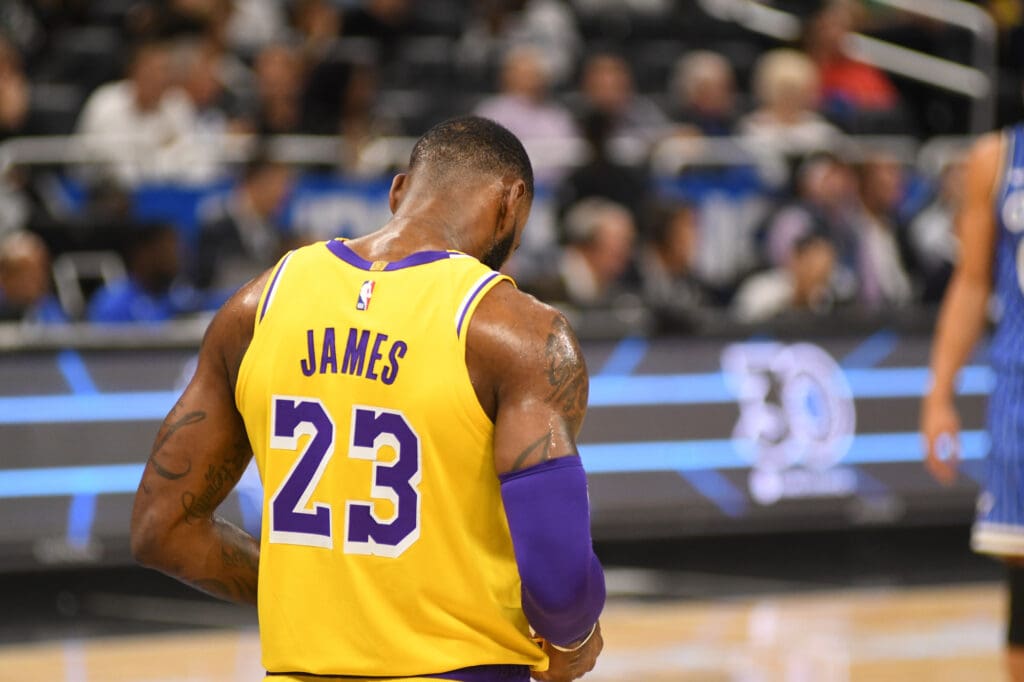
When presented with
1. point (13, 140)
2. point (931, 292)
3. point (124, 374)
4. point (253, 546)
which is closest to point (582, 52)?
point (931, 292)

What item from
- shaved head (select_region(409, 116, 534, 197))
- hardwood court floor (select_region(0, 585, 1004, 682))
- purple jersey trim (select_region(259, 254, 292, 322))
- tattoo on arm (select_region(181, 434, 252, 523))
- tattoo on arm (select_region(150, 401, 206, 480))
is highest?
shaved head (select_region(409, 116, 534, 197))

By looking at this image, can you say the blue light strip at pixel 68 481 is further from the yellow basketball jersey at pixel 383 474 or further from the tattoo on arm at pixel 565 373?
the tattoo on arm at pixel 565 373

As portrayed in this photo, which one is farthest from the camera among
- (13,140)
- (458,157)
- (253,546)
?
(13,140)

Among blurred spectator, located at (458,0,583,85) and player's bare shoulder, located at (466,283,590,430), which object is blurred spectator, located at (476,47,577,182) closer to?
blurred spectator, located at (458,0,583,85)

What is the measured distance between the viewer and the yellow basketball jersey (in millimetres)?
2525

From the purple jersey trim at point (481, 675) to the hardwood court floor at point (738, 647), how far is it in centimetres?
348

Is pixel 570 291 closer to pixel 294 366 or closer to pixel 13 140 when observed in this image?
pixel 13 140

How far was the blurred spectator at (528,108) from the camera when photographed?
32.8 feet

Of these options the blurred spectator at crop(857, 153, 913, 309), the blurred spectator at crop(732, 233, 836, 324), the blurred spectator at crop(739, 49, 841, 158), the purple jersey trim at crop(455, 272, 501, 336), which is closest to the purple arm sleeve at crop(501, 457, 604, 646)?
the purple jersey trim at crop(455, 272, 501, 336)

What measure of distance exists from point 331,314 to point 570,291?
19.2 ft

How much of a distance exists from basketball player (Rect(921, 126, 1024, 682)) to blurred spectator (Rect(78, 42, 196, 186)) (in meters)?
5.30

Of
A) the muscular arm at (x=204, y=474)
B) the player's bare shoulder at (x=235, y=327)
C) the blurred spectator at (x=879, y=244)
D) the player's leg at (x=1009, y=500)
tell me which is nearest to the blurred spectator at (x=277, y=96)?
the blurred spectator at (x=879, y=244)

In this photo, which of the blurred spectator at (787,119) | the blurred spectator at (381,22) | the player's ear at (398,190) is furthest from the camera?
the blurred spectator at (381,22)

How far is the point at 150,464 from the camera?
2.84 metres
